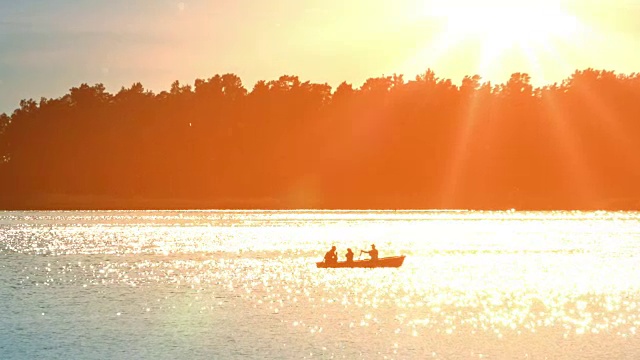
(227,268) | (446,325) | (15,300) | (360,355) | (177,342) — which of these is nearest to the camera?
(360,355)

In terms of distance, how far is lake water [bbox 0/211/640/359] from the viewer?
49031 mm

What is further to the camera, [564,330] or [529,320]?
[529,320]

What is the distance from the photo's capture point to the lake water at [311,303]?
161 feet

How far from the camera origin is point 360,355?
46688 mm

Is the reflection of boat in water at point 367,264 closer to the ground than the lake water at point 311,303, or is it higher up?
higher up

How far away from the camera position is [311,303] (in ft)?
212

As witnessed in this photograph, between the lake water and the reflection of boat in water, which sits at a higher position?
the reflection of boat in water

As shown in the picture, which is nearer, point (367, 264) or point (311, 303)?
point (311, 303)

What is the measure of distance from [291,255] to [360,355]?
6311 centimetres

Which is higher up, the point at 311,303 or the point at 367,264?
the point at 367,264

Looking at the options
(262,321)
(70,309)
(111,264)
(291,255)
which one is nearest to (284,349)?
(262,321)

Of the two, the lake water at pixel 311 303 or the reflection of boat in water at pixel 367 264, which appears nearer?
the lake water at pixel 311 303

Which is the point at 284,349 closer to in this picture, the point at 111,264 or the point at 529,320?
the point at 529,320

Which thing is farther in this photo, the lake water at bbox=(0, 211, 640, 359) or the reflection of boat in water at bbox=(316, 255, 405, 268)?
the reflection of boat in water at bbox=(316, 255, 405, 268)
